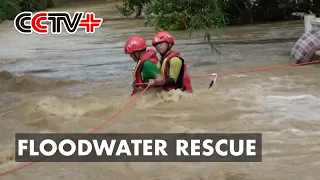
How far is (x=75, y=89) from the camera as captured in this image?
11172 mm

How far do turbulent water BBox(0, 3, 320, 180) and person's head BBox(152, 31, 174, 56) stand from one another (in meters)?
0.61

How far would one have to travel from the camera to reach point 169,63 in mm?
8008

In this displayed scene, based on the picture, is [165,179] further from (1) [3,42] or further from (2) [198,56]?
(1) [3,42]

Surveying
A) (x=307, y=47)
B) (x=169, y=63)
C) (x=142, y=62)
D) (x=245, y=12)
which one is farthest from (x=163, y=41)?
(x=245, y=12)

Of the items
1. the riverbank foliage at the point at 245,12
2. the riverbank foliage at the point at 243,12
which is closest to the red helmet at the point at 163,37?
the riverbank foliage at the point at 243,12

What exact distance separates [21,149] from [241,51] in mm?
9176

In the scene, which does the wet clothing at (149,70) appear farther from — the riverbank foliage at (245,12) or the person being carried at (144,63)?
the riverbank foliage at (245,12)

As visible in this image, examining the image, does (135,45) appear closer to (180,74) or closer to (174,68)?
(174,68)

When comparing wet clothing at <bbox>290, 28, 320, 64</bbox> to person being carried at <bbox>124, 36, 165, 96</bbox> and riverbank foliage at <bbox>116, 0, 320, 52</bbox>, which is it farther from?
riverbank foliage at <bbox>116, 0, 320, 52</bbox>

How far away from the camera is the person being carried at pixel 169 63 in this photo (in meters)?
8.01

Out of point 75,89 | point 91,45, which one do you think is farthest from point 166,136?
point 91,45

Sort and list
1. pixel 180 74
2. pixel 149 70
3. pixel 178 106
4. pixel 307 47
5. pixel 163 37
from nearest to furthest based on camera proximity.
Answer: pixel 149 70, pixel 163 37, pixel 180 74, pixel 178 106, pixel 307 47

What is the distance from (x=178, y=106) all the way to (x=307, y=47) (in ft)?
13.5

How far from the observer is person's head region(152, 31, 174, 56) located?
8070 mm
